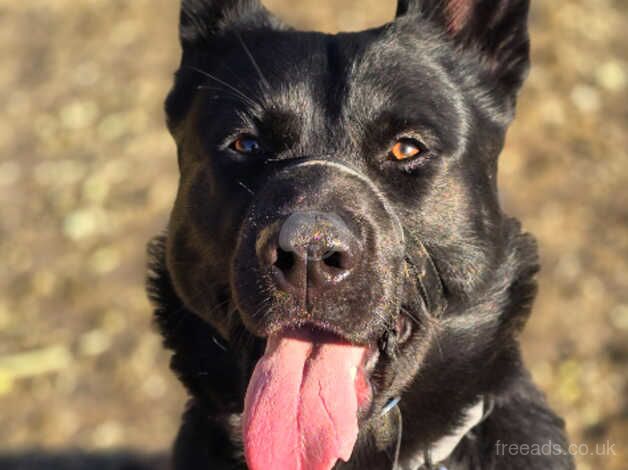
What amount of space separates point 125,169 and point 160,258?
138 inches

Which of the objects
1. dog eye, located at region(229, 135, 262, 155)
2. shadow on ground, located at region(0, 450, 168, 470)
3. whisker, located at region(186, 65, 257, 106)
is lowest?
shadow on ground, located at region(0, 450, 168, 470)

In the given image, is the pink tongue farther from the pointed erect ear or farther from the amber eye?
the pointed erect ear

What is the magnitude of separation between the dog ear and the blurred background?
7.03ft

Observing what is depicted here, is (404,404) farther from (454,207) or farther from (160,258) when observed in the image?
(160,258)

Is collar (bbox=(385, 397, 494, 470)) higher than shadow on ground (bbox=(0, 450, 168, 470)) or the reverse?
higher

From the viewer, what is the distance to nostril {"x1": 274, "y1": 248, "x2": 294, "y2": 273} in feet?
8.79

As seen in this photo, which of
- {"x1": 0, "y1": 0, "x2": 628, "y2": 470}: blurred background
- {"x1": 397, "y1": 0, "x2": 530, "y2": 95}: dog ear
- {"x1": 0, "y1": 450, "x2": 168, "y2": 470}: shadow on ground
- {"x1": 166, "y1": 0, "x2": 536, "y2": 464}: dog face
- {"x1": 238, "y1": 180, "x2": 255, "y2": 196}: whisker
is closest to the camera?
{"x1": 166, "y1": 0, "x2": 536, "y2": 464}: dog face

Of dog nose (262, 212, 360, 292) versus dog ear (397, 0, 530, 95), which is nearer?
dog nose (262, 212, 360, 292)

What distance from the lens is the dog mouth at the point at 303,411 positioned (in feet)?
9.06

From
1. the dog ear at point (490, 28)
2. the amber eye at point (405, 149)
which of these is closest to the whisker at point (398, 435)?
the amber eye at point (405, 149)

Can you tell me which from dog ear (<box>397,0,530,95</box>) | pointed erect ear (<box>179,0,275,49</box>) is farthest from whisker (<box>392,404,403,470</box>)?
pointed erect ear (<box>179,0,275,49</box>)

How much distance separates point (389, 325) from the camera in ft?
9.26

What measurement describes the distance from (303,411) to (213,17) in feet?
5.07

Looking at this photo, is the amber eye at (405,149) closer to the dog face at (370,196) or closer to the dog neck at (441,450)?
the dog face at (370,196)
